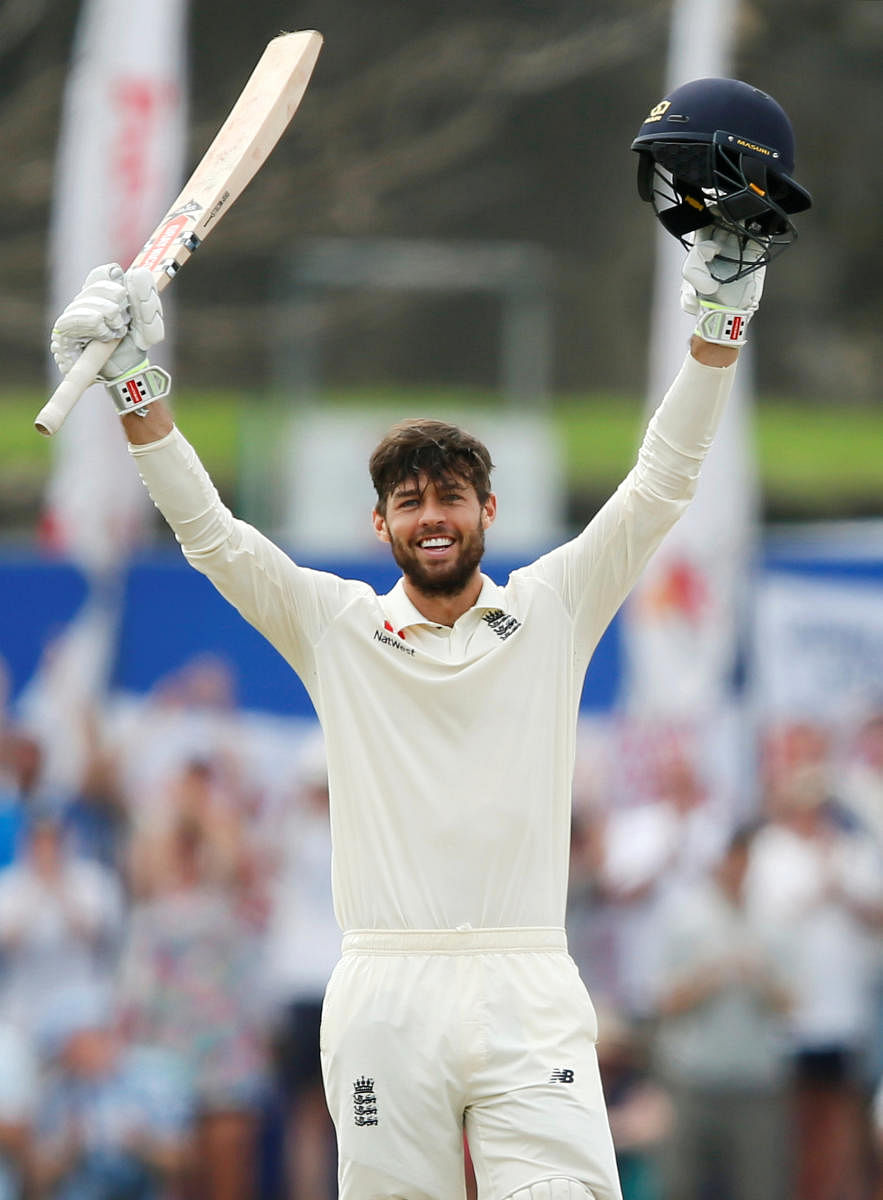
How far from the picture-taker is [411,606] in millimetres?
4133

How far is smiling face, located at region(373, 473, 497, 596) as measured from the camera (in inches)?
158

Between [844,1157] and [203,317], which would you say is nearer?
[844,1157]

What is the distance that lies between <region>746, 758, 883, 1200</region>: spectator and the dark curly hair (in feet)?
14.1

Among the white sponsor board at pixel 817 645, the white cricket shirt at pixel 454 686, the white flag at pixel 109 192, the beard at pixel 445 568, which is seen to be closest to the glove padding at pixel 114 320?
the white cricket shirt at pixel 454 686

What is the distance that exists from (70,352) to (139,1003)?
4.61 m

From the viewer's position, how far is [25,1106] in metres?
7.73

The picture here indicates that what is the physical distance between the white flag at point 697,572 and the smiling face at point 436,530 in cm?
421

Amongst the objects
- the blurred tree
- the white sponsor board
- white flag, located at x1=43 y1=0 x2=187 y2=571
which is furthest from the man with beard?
the blurred tree

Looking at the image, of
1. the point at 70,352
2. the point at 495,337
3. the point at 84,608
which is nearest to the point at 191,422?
the point at 495,337

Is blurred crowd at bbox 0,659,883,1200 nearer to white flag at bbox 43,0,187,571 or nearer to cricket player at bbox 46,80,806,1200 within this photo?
white flag at bbox 43,0,187,571

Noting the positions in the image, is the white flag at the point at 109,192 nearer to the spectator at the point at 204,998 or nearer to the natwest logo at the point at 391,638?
the spectator at the point at 204,998

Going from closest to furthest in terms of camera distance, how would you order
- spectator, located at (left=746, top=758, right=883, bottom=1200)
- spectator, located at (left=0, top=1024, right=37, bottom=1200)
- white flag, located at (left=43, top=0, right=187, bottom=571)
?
spectator, located at (left=0, top=1024, right=37, bottom=1200)
spectator, located at (left=746, top=758, right=883, bottom=1200)
white flag, located at (left=43, top=0, right=187, bottom=571)

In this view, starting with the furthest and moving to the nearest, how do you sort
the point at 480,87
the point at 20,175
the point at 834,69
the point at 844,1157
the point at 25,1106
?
1. the point at 834,69
2. the point at 480,87
3. the point at 20,175
4. the point at 844,1157
5. the point at 25,1106

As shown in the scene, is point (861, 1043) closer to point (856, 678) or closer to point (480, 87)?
point (856, 678)
